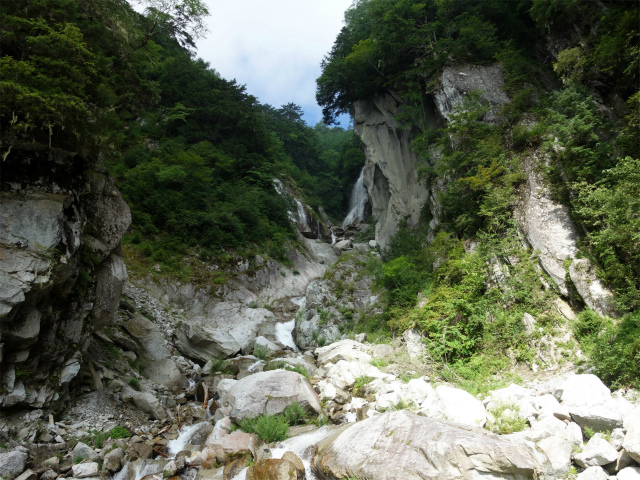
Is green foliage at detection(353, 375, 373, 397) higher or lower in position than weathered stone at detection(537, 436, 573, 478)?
higher

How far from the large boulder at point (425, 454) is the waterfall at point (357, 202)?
31.3 meters

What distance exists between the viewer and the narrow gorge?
6352mm

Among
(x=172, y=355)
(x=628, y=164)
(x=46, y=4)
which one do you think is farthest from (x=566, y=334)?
(x=46, y=4)

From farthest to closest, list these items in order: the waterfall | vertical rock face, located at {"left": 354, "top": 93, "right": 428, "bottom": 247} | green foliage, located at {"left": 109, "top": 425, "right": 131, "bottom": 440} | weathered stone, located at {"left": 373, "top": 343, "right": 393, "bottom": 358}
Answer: the waterfall < vertical rock face, located at {"left": 354, "top": 93, "right": 428, "bottom": 247} < weathered stone, located at {"left": 373, "top": 343, "right": 393, "bottom": 358} < green foliage, located at {"left": 109, "top": 425, "right": 131, "bottom": 440}

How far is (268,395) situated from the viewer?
902cm

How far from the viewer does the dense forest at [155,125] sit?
305 inches

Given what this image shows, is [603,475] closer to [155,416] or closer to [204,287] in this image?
[155,416]

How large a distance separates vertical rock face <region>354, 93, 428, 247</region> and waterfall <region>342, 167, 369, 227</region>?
5.63 m

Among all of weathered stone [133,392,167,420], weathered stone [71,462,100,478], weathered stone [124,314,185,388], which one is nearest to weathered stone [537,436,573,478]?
weathered stone [71,462,100,478]

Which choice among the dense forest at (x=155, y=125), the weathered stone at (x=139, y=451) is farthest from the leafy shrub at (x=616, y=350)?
the dense forest at (x=155, y=125)

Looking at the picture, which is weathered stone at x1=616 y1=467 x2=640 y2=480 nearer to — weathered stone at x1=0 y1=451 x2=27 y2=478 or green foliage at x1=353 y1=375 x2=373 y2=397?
green foliage at x1=353 y1=375 x2=373 y2=397

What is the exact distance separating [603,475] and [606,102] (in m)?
13.0

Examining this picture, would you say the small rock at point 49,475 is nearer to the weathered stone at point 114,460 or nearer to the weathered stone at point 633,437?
the weathered stone at point 114,460

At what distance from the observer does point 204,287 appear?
60.4 ft
